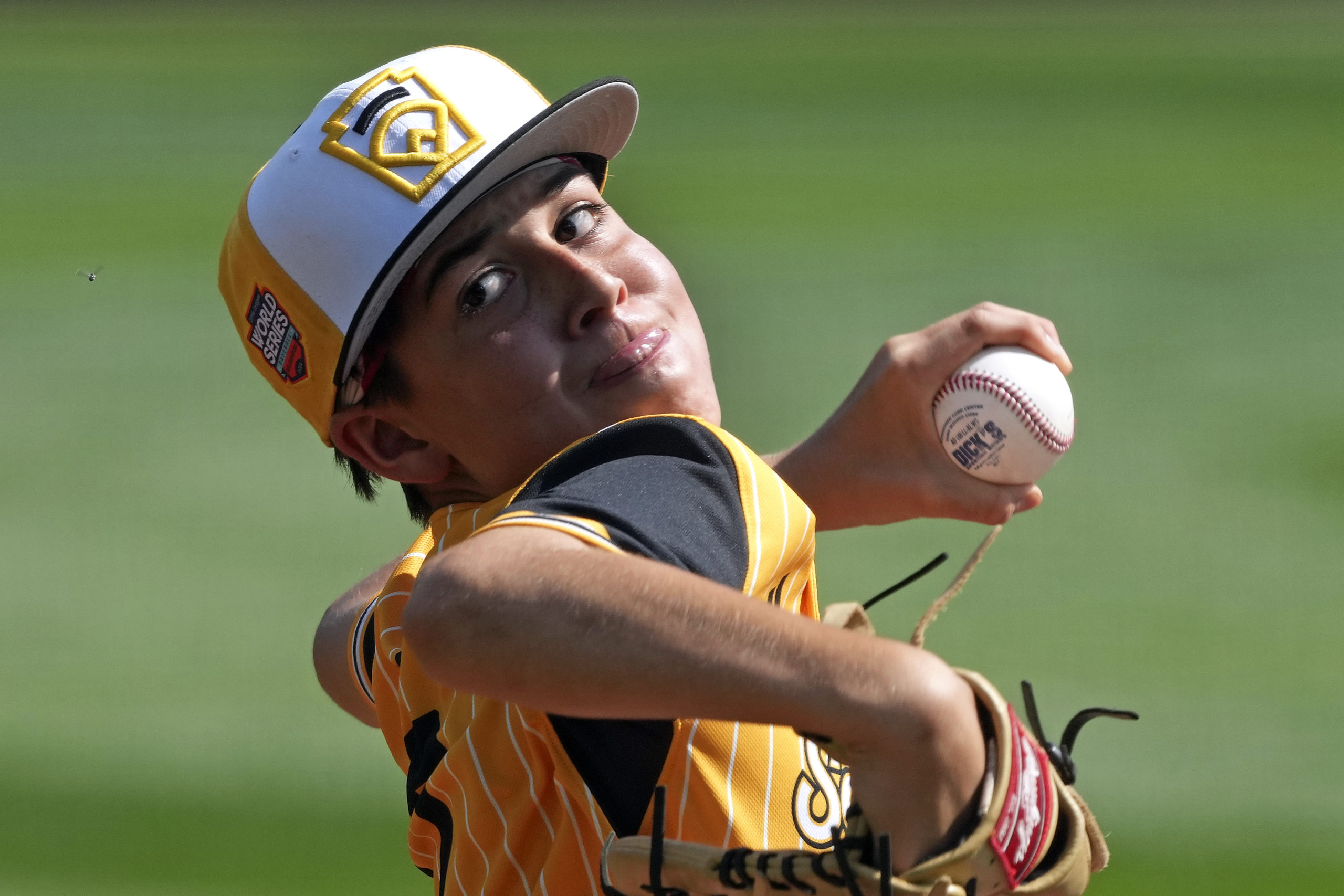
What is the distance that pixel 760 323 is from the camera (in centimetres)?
830

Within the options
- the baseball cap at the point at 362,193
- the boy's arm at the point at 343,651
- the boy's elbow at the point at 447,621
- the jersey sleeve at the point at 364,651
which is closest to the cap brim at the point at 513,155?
the baseball cap at the point at 362,193

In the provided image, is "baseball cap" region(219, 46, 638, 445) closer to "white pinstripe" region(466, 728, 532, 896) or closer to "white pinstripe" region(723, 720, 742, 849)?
"white pinstripe" region(466, 728, 532, 896)

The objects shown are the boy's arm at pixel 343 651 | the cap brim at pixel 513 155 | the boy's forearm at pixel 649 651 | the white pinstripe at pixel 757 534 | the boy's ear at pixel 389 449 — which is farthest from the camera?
the boy's arm at pixel 343 651

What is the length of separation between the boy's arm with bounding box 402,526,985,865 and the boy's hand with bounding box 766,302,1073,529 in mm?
907

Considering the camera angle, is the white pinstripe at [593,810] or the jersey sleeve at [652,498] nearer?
the jersey sleeve at [652,498]

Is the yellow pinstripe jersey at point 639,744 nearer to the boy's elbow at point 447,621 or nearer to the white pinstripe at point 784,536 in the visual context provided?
the white pinstripe at point 784,536

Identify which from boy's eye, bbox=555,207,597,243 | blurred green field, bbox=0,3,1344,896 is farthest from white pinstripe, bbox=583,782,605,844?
blurred green field, bbox=0,3,1344,896

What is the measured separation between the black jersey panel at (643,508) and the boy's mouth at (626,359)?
0.32m

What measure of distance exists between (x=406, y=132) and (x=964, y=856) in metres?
1.16

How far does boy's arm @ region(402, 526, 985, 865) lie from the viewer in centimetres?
132

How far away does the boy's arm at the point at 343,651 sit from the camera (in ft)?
7.96

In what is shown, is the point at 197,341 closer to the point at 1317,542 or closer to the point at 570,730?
the point at 1317,542

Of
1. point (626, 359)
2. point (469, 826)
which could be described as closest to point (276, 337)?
point (626, 359)

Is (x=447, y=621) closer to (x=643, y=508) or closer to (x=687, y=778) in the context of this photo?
(x=643, y=508)
